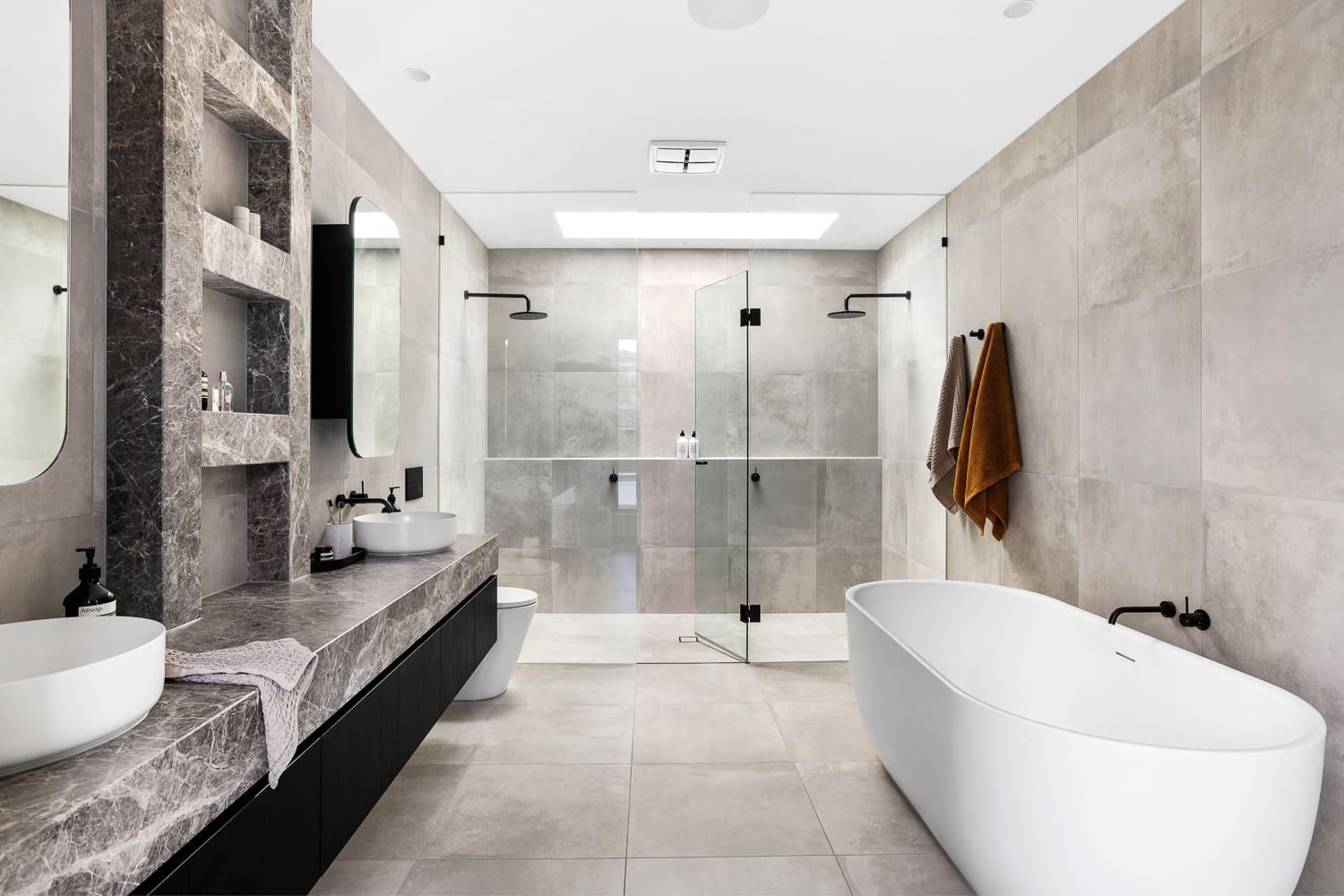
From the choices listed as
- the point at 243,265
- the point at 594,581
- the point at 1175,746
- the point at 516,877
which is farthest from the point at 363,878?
the point at 1175,746

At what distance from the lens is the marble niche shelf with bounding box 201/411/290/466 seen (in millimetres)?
1694

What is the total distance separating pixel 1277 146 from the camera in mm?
1786

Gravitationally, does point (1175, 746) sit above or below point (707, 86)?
below

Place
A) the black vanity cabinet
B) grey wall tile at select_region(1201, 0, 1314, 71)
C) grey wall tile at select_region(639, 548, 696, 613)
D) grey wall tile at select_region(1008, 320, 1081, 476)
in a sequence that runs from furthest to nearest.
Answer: grey wall tile at select_region(639, 548, 696, 613)
grey wall tile at select_region(1008, 320, 1081, 476)
grey wall tile at select_region(1201, 0, 1314, 71)
the black vanity cabinet

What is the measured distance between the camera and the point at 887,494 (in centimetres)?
406

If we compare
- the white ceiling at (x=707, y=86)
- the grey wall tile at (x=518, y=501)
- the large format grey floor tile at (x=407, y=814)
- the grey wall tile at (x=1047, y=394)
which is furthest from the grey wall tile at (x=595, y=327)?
the large format grey floor tile at (x=407, y=814)

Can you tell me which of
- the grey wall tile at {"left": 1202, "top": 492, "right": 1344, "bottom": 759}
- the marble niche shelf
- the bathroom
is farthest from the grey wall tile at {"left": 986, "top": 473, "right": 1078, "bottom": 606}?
the marble niche shelf

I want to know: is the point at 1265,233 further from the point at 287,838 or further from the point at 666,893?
the point at 287,838

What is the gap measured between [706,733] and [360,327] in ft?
6.98

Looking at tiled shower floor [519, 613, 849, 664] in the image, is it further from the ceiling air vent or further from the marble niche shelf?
the ceiling air vent

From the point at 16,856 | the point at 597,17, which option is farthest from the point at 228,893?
the point at 597,17

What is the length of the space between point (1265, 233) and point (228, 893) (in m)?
2.69

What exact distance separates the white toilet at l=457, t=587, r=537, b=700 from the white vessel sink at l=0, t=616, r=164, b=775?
2.00 metres

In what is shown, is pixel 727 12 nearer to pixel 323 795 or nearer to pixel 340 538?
pixel 340 538
